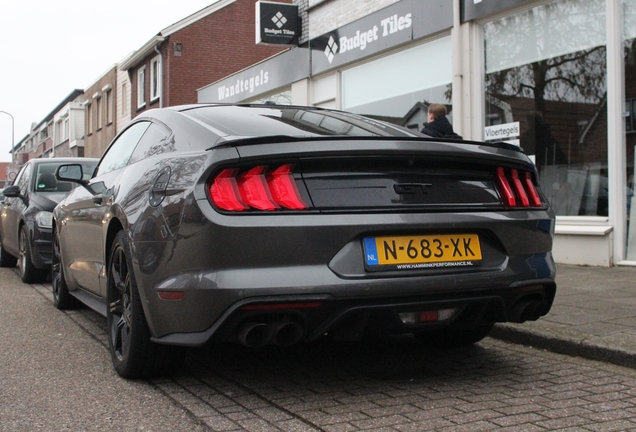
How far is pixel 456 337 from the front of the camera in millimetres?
4621

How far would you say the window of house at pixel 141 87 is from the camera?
31.3 m

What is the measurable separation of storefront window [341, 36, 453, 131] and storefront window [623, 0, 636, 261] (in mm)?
3065

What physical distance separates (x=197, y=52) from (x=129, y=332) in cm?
2597

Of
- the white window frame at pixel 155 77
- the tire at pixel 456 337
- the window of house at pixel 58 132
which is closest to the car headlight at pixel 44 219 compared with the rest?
the tire at pixel 456 337

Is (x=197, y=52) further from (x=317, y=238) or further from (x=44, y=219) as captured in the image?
(x=317, y=238)

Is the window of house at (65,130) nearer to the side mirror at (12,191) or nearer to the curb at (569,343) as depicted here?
the side mirror at (12,191)

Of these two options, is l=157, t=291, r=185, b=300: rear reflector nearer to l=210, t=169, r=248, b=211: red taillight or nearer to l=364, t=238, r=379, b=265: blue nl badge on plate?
l=210, t=169, r=248, b=211: red taillight

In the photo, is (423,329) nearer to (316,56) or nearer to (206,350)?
(206,350)

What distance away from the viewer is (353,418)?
3176 millimetres

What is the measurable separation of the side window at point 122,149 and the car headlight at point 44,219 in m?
3.06

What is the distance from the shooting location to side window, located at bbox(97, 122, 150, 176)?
470cm

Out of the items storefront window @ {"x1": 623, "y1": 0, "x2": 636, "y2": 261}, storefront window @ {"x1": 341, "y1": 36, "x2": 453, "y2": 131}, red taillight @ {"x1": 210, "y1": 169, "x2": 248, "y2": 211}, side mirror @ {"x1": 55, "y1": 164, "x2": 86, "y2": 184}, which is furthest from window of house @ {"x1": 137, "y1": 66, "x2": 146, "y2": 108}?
red taillight @ {"x1": 210, "y1": 169, "x2": 248, "y2": 211}

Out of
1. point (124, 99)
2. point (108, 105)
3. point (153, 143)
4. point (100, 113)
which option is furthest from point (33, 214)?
point (100, 113)

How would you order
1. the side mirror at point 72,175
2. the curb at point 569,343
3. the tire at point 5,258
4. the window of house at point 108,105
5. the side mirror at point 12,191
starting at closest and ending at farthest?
the curb at point 569,343
the side mirror at point 72,175
the side mirror at point 12,191
the tire at point 5,258
the window of house at point 108,105
